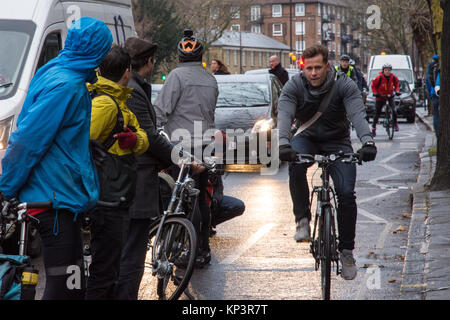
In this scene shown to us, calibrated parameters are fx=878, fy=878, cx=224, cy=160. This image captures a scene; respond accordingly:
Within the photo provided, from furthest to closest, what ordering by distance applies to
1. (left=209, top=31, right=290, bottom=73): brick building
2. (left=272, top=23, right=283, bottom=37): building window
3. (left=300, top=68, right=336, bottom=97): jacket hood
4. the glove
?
(left=272, top=23, right=283, bottom=37): building window, (left=209, top=31, right=290, bottom=73): brick building, (left=300, top=68, right=336, bottom=97): jacket hood, the glove

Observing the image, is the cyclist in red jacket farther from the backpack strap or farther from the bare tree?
the backpack strap

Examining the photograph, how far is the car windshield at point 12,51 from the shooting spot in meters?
8.90

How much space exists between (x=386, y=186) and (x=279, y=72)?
8.03 meters

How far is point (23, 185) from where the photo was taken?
166 inches

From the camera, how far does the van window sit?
9547 millimetres

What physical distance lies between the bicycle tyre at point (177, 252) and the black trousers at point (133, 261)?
717 mm

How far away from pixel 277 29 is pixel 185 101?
138866mm

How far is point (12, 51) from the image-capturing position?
9.27 m

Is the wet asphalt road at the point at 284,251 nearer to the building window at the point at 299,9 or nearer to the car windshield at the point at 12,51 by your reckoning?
the car windshield at the point at 12,51

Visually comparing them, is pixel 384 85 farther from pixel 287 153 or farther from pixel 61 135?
pixel 61 135

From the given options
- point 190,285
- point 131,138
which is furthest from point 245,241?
point 131,138

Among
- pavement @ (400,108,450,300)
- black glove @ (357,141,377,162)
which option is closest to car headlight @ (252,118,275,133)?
pavement @ (400,108,450,300)

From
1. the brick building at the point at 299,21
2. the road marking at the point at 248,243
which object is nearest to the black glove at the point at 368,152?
the road marking at the point at 248,243

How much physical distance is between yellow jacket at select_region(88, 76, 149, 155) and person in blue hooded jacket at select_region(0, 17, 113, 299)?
379mm
